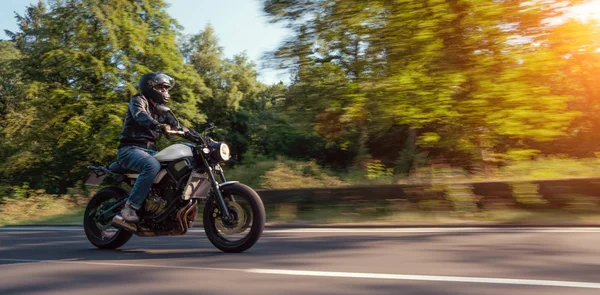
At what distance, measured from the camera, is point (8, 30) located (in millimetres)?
64750

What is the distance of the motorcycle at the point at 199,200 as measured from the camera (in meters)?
6.05

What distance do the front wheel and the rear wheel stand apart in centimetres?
129

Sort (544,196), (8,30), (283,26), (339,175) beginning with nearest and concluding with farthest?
(544,196) < (283,26) < (339,175) < (8,30)

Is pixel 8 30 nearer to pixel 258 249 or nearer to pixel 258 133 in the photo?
pixel 258 133

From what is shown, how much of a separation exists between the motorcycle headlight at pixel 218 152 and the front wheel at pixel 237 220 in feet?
1.02

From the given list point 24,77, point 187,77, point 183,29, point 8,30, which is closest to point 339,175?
point 187,77

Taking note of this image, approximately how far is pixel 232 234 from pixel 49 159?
30.1 meters

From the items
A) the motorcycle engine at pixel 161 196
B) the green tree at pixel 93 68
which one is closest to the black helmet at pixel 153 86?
the motorcycle engine at pixel 161 196

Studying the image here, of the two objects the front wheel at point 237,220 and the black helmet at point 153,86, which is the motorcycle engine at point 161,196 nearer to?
the front wheel at point 237,220

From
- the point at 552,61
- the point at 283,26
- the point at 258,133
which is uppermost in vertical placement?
the point at 283,26

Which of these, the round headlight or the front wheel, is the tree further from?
the front wheel

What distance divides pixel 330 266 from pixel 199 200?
1864 millimetres

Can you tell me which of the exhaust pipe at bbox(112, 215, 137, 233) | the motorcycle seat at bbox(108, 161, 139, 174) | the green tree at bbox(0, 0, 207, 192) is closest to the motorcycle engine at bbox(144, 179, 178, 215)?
the exhaust pipe at bbox(112, 215, 137, 233)

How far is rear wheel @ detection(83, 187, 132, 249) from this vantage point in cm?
688
